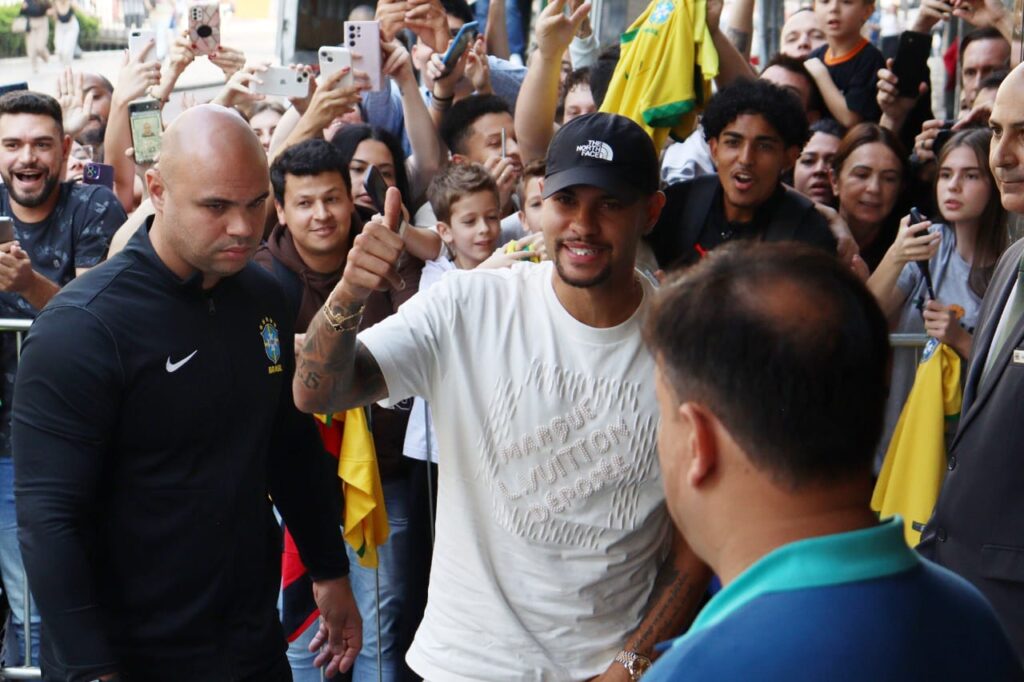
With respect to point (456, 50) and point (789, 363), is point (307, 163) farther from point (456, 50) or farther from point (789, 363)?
point (789, 363)

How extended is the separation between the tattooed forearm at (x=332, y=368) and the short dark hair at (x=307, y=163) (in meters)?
2.20

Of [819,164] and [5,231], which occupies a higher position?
[819,164]

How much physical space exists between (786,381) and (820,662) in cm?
36

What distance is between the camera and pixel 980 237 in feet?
18.0

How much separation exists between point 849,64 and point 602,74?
1.57 meters

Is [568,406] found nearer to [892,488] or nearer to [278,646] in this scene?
[278,646]

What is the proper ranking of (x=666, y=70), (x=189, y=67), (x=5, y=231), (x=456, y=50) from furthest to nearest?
(x=189, y=67), (x=456, y=50), (x=666, y=70), (x=5, y=231)

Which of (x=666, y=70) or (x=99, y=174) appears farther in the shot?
(x=99, y=174)

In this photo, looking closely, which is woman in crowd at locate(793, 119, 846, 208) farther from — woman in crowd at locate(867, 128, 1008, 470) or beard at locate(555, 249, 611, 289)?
beard at locate(555, 249, 611, 289)

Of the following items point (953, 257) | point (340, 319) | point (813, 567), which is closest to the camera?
point (813, 567)

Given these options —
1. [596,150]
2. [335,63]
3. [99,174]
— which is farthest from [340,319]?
[99,174]

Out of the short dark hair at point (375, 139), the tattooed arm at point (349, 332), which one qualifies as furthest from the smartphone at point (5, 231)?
the tattooed arm at point (349, 332)

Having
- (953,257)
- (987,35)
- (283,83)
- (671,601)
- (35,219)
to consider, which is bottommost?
(671,601)

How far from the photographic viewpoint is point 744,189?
4723 millimetres
